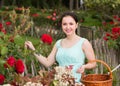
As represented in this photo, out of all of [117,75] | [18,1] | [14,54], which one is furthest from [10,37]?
A: [18,1]

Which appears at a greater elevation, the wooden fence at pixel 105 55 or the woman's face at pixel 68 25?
the woman's face at pixel 68 25

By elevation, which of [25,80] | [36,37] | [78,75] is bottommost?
[36,37]

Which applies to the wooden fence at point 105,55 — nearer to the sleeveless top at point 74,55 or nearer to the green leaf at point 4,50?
the sleeveless top at point 74,55

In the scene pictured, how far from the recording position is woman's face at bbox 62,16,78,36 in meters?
3.99

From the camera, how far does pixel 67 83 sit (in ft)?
9.26

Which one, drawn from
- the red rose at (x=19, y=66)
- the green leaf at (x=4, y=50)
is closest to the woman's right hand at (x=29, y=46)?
the green leaf at (x=4, y=50)

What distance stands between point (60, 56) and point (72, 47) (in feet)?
0.49

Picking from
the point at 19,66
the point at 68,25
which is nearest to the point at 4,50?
the point at 19,66

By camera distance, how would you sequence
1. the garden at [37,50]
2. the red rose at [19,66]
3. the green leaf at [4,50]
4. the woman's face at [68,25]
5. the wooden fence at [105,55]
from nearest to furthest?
the garden at [37,50]
the red rose at [19,66]
the green leaf at [4,50]
the woman's face at [68,25]
the wooden fence at [105,55]

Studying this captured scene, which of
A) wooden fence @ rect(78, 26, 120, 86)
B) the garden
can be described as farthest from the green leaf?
wooden fence @ rect(78, 26, 120, 86)

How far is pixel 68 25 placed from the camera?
401 centimetres

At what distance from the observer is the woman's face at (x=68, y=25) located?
3.99 metres

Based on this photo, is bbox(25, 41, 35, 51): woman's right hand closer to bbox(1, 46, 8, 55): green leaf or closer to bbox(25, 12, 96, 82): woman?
bbox(25, 12, 96, 82): woman

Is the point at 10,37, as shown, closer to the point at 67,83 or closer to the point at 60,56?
the point at 60,56
